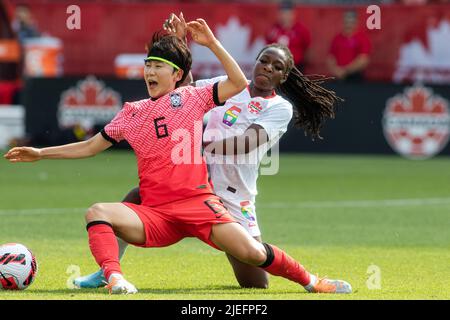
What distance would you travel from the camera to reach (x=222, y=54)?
302 inches

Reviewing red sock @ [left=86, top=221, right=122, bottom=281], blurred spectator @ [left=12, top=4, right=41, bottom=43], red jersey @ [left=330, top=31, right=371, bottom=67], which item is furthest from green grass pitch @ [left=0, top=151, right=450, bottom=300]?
blurred spectator @ [left=12, top=4, right=41, bottom=43]

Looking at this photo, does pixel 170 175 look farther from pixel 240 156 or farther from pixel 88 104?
pixel 88 104

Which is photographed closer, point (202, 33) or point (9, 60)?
point (202, 33)

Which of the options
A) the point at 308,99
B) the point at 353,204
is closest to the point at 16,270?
the point at 308,99

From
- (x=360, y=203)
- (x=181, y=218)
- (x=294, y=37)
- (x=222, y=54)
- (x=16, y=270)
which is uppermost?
(x=222, y=54)

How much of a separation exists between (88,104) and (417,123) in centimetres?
627

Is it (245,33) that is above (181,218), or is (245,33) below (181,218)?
above

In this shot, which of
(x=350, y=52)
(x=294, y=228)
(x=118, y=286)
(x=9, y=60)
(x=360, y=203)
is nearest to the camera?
(x=118, y=286)

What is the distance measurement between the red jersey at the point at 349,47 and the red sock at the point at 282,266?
15.0 metres

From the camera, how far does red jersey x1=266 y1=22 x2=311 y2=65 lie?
73.6ft

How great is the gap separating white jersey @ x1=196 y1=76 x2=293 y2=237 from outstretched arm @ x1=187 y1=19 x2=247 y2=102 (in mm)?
817

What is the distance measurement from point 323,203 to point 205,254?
453cm

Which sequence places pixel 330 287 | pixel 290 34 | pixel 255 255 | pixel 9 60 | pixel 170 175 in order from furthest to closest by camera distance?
pixel 9 60 < pixel 290 34 < pixel 330 287 < pixel 170 175 < pixel 255 255
